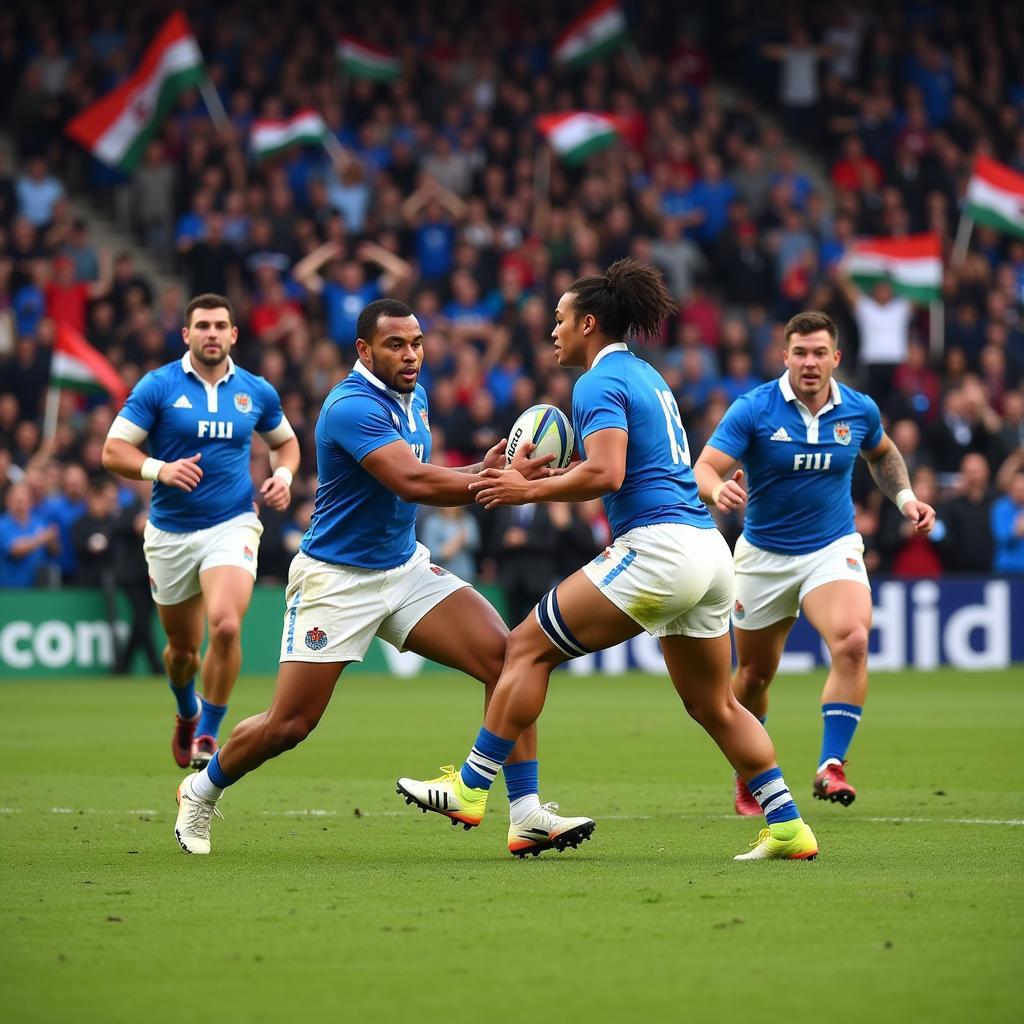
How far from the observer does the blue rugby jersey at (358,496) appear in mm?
8657

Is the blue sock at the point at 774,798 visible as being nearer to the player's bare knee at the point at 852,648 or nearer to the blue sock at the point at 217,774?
the player's bare knee at the point at 852,648

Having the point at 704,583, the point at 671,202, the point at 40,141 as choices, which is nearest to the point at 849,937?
the point at 704,583

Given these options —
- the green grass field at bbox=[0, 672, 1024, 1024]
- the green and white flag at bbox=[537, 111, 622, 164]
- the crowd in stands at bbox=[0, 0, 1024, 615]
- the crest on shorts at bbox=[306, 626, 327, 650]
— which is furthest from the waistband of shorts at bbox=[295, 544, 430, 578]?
the green and white flag at bbox=[537, 111, 622, 164]

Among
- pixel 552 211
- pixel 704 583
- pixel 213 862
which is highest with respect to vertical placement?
pixel 552 211

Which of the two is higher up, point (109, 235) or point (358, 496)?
point (109, 235)

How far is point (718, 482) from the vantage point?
32.8 ft

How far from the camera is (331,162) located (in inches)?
1045

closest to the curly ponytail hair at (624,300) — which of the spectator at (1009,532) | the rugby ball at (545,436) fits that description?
the rugby ball at (545,436)

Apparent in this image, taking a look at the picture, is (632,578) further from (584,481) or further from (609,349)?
(609,349)

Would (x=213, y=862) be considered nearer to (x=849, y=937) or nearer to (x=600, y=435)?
(x=600, y=435)

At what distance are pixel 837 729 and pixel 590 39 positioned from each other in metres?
21.1

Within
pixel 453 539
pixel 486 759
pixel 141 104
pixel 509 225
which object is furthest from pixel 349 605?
pixel 141 104

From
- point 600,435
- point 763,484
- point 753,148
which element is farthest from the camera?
point 753,148

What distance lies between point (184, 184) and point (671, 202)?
6.83 meters
